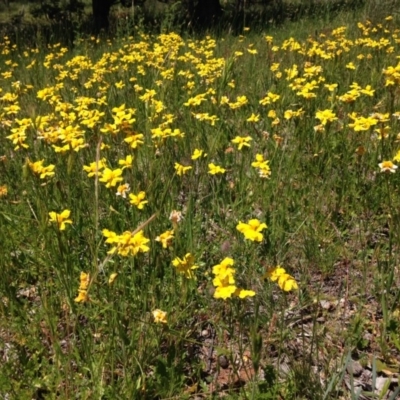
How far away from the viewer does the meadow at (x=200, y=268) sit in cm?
196

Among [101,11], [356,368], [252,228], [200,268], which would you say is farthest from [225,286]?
[101,11]

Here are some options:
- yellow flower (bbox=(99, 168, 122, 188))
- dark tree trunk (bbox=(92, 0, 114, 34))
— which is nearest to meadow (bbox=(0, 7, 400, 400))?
yellow flower (bbox=(99, 168, 122, 188))

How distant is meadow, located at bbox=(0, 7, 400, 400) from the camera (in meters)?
1.96

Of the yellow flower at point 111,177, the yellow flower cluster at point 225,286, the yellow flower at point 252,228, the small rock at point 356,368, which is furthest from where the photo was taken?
the yellow flower at point 111,177

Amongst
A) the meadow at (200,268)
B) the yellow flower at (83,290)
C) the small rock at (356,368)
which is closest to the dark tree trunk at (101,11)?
the meadow at (200,268)

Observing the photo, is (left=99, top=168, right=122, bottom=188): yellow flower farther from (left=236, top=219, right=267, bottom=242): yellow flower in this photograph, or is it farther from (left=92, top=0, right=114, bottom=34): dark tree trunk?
(left=92, top=0, right=114, bottom=34): dark tree trunk

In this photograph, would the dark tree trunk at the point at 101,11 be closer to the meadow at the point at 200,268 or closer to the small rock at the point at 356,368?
the meadow at the point at 200,268

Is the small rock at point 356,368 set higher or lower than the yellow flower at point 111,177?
lower

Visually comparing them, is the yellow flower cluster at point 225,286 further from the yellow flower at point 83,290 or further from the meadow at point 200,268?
the yellow flower at point 83,290

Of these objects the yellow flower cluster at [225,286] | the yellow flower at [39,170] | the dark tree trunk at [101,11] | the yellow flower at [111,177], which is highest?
the dark tree trunk at [101,11]

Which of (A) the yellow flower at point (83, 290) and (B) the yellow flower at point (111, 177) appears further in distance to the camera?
(B) the yellow flower at point (111, 177)

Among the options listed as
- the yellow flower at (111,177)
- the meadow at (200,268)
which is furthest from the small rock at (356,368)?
the yellow flower at (111,177)

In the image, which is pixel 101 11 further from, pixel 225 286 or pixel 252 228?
pixel 225 286

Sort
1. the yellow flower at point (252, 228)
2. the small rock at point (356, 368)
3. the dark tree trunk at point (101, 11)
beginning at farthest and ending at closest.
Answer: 1. the dark tree trunk at point (101, 11)
2. the small rock at point (356, 368)
3. the yellow flower at point (252, 228)
